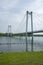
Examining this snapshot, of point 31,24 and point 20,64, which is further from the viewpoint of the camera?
point 31,24

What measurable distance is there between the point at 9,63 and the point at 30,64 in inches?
44.7

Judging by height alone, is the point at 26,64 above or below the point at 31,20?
below

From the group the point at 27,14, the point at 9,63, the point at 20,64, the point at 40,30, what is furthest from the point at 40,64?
the point at 40,30

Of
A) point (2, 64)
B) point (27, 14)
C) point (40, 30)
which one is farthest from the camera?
point (40, 30)

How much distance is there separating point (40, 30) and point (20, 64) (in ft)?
89.7

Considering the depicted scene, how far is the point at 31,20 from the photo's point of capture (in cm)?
2523

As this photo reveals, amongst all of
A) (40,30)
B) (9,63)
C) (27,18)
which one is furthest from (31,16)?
(9,63)

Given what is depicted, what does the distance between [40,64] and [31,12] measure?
598 inches

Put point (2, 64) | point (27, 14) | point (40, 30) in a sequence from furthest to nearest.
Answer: point (40, 30) → point (27, 14) → point (2, 64)

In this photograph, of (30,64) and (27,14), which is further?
(27,14)

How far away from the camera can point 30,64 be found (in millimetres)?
9445

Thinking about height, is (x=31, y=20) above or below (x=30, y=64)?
above

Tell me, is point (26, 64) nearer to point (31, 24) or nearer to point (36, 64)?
point (36, 64)

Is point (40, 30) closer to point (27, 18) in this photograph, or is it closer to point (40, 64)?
point (27, 18)
